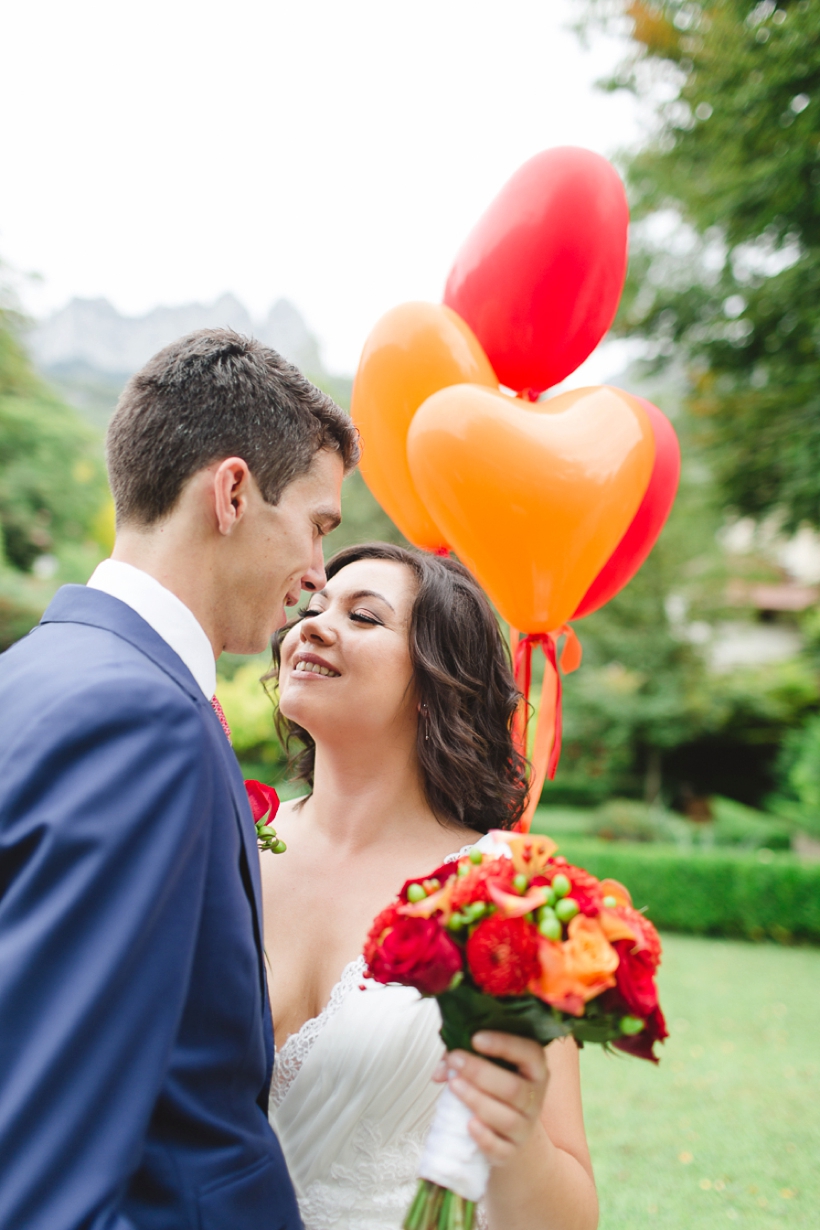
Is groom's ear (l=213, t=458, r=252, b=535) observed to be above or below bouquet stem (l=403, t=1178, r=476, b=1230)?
above

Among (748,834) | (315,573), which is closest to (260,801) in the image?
(315,573)

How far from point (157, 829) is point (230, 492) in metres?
0.60

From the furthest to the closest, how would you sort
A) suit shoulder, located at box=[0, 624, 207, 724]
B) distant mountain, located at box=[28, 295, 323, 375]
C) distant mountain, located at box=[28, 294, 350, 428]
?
distant mountain, located at box=[28, 295, 323, 375] → distant mountain, located at box=[28, 294, 350, 428] → suit shoulder, located at box=[0, 624, 207, 724]

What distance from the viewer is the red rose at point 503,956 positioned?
121 cm

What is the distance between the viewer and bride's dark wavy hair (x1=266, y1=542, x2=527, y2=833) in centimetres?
240

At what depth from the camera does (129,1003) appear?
1003 mm

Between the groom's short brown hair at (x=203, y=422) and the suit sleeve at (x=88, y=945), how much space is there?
0.47m

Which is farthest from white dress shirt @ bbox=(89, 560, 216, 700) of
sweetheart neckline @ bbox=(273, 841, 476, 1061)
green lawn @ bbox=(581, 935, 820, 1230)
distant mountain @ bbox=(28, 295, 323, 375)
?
distant mountain @ bbox=(28, 295, 323, 375)

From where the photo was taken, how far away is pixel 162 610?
137 centimetres

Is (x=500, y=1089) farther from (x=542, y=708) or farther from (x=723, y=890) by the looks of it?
(x=723, y=890)

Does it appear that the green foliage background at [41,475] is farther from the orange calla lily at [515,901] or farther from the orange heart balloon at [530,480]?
the orange calla lily at [515,901]

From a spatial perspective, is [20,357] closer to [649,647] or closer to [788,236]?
[649,647]

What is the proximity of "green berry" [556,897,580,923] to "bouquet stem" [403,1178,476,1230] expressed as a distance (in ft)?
1.48

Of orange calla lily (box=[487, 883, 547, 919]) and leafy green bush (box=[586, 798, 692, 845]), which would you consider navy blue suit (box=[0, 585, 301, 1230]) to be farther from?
leafy green bush (box=[586, 798, 692, 845])
